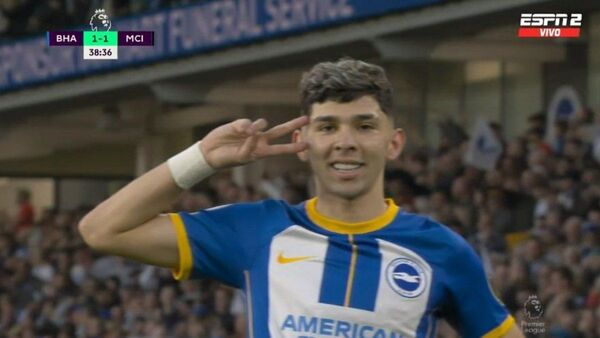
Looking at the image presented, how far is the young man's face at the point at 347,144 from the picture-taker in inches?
185

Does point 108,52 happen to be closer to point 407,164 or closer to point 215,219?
point 407,164

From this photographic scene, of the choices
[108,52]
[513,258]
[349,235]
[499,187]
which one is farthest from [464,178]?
[349,235]

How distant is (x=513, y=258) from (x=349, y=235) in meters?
7.26

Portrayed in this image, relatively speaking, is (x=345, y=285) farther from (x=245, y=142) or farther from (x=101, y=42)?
(x=101, y=42)

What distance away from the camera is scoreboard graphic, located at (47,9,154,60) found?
13.2 meters

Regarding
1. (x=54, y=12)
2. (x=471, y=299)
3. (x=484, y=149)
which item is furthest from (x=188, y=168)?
(x=54, y=12)

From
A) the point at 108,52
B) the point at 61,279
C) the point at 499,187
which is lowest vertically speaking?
the point at 61,279

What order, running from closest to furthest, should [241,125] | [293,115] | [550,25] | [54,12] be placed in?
1. [241,125]
2. [550,25]
3. [293,115]
4. [54,12]

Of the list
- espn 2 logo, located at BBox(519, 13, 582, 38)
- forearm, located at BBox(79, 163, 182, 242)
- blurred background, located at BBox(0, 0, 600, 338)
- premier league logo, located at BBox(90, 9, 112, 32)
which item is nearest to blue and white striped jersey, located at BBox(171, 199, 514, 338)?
forearm, located at BBox(79, 163, 182, 242)

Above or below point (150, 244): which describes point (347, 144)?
above

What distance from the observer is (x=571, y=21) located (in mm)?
14641

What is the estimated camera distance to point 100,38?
13.3 m

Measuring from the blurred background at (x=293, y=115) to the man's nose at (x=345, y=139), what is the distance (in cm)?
410

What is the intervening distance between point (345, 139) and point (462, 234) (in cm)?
836
